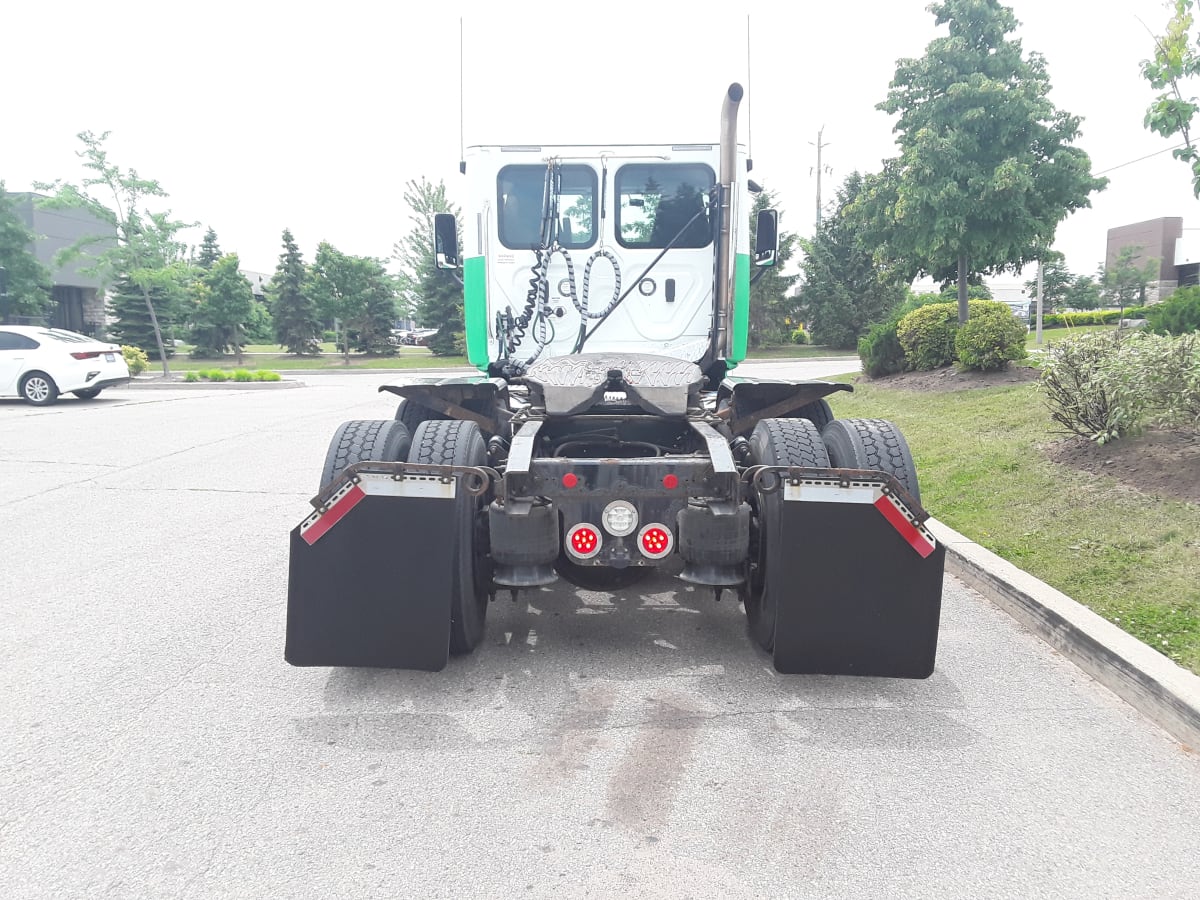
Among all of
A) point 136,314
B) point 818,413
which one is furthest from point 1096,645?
point 136,314

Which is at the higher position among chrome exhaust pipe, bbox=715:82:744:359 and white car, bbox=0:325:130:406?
chrome exhaust pipe, bbox=715:82:744:359

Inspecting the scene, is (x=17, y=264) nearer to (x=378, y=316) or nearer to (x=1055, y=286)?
(x=378, y=316)

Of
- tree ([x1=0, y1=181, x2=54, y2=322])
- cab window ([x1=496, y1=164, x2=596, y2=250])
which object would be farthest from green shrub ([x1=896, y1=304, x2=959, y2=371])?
tree ([x1=0, y1=181, x2=54, y2=322])

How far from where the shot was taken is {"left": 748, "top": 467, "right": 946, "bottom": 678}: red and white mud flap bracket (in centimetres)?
346

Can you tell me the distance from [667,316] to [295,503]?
4.19 m

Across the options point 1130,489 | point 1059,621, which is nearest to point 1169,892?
point 1059,621

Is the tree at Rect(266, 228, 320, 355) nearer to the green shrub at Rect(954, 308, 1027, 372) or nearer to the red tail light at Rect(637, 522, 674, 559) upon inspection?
the green shrub at Rect(954, 308, 1027, 372)

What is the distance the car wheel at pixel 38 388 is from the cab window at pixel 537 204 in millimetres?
15520

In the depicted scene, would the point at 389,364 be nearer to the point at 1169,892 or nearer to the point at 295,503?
the point at 295,503

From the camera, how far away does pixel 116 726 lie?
11.5 ft

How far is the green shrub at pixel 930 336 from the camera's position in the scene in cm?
1427

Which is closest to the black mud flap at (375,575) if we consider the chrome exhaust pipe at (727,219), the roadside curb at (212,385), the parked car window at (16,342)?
the chrome exhaust pipe at (727,219)

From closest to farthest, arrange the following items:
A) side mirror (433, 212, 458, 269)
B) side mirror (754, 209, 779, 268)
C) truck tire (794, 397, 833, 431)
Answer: truck tire (794, 397, 833, 431) → side mirror (754, 209, 779, 268) → side mirror (433, 212, 458, 269)

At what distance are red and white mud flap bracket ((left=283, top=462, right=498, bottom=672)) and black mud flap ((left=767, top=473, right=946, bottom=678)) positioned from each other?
1375mm
